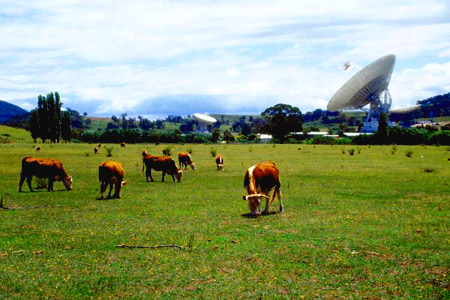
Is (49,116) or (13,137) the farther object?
(13,137)

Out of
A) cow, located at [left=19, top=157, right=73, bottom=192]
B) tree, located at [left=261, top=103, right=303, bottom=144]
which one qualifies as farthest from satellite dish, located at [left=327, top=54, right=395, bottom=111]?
cow, located at [left=19, top=157, right=73, bottom=192]

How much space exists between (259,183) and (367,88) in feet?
409

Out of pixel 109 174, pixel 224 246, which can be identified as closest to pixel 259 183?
pixel 224 246

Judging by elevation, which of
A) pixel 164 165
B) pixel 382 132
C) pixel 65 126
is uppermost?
pixel 65 126

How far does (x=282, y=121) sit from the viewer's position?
147m

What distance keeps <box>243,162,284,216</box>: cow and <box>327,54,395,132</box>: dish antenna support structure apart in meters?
115

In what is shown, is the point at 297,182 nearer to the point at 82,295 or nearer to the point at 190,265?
the point at 190,265

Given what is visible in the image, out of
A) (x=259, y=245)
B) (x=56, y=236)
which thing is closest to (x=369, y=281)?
(x=259, y=245)

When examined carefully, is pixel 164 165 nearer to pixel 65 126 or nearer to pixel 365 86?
pixel 65 126

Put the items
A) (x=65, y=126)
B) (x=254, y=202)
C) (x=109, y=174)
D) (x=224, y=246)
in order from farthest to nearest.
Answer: (x=65, y=126) < (x=109, y=174) < (x=254, y=202) < (x=224, y=246)

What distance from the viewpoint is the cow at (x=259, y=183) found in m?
17.6

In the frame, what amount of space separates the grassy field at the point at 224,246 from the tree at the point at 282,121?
121821 millimetres

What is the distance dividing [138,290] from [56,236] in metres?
5.62

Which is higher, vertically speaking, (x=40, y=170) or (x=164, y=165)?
(x=40, y=170)
